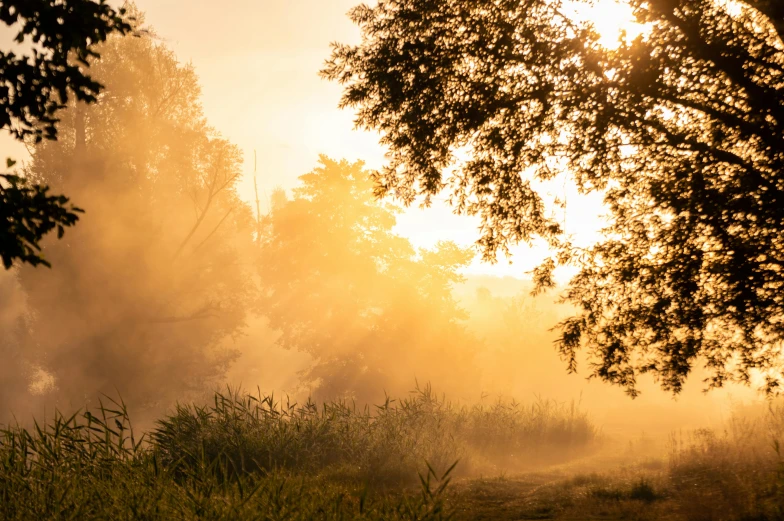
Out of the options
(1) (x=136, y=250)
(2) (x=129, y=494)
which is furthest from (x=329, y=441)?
(1) (x=136, y=250)

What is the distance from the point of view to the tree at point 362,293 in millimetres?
30859

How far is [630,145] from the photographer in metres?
9.69

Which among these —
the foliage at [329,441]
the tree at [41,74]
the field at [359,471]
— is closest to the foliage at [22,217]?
the tree at [41,74]

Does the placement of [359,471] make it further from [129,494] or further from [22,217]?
[22,217]

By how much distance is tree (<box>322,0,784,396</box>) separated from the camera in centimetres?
898

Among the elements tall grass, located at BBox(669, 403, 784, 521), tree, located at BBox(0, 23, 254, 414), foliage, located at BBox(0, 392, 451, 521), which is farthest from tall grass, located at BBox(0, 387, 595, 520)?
tree, located at BBox(0, 23, 254, 414)

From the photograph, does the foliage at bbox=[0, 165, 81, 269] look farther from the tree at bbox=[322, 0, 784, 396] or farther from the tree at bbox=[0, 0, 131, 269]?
the tree at bbox=[322, 0, 784, 396]

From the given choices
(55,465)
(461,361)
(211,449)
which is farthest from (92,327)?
(55,465)

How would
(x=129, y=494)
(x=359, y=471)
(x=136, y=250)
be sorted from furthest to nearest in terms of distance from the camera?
(x=136, y=250) < (x=359, y=471) < (x=129, y=494)

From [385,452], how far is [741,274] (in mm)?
7307

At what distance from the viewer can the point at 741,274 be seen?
29.7ft

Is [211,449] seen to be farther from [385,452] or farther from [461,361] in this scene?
[461,361]

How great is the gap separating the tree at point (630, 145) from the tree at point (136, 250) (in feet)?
74.8

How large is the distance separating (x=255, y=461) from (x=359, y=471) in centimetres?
439
